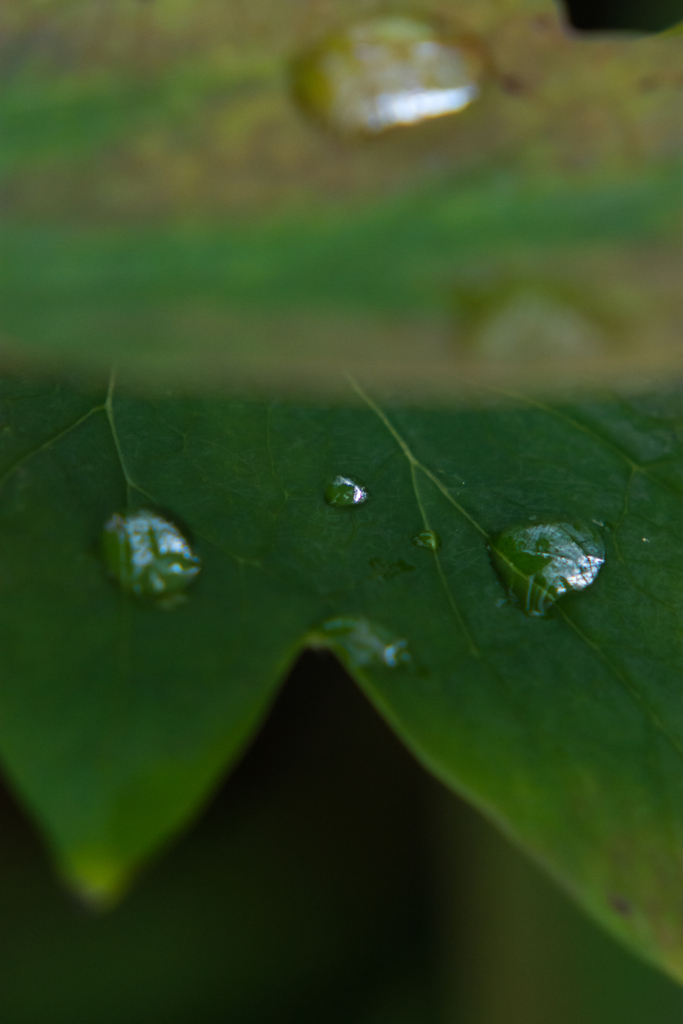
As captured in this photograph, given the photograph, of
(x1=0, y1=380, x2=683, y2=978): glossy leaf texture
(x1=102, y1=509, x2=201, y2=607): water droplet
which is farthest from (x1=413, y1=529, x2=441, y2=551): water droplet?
(x1=102, y1=509, x2=201, y2=607): water droplet

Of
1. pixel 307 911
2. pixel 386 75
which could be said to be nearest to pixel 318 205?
pixel 386 75

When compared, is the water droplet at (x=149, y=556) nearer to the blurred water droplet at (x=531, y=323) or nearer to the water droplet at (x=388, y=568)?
the water droplet at (x=388, y=568)

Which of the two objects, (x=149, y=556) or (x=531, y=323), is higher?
(x=531, y=323)

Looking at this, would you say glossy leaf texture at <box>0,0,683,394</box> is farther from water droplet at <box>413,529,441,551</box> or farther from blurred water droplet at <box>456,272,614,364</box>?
water droplet at <box>413,529,441,551</box>

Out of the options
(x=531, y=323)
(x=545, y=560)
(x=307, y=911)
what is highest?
(x=531, y=323)

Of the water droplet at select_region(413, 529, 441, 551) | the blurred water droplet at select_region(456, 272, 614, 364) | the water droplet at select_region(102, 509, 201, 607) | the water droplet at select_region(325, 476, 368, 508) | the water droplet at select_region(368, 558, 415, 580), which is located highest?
the blurred water droplet at select_region(456, 272, 614, 364)

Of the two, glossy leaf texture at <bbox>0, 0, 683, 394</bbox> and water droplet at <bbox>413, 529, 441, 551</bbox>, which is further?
water droplet at <bbox>413, 529, 441, 551</bbox>

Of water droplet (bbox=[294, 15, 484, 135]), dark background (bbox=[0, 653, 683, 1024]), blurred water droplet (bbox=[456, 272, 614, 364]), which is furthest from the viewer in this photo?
dark background (bbox=[0, 653, 683, 1024])

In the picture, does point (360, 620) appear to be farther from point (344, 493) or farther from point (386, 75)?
point (386, 75)
